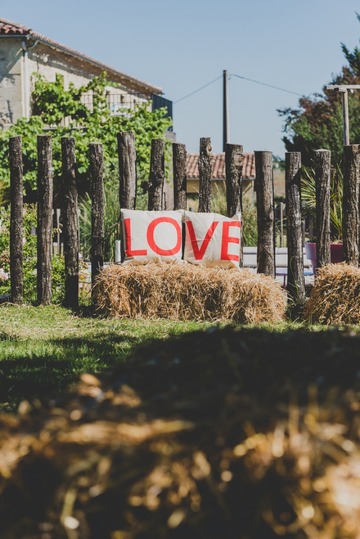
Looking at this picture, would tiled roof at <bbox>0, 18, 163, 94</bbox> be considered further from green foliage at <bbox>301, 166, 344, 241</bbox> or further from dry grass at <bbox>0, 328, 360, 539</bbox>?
dry grass at <bbox>0, 328, 360, 539</bbox>

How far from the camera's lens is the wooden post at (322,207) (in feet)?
29.7

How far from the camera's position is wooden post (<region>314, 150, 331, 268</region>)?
356 inches

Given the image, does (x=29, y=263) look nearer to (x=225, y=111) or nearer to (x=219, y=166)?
(x=225, y=111)

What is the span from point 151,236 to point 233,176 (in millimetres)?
1183

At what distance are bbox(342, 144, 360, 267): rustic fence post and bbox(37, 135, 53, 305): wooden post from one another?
3.36 meters

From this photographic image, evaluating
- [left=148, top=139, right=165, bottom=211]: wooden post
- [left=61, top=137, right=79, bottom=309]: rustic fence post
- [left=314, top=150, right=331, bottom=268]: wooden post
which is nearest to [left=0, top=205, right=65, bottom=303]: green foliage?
[left=61, top=137, right=79, bottom=309]: rustic fence post

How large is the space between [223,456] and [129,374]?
54 centimetres

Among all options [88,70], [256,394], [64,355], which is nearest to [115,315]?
[64,355]

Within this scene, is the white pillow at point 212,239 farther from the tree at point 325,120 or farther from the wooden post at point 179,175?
the tree at point 325,120

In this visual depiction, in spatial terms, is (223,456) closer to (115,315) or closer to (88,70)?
(115,315)

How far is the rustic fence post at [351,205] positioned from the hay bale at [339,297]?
0.63 metres

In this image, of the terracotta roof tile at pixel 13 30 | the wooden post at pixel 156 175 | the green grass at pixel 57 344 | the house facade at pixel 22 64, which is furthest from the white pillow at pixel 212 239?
the terracotta roof tile at pixel 13 30

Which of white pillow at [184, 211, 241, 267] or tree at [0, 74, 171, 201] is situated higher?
tree at [0, 74, 171, 201]

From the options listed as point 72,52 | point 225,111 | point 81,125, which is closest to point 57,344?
point 81,125
